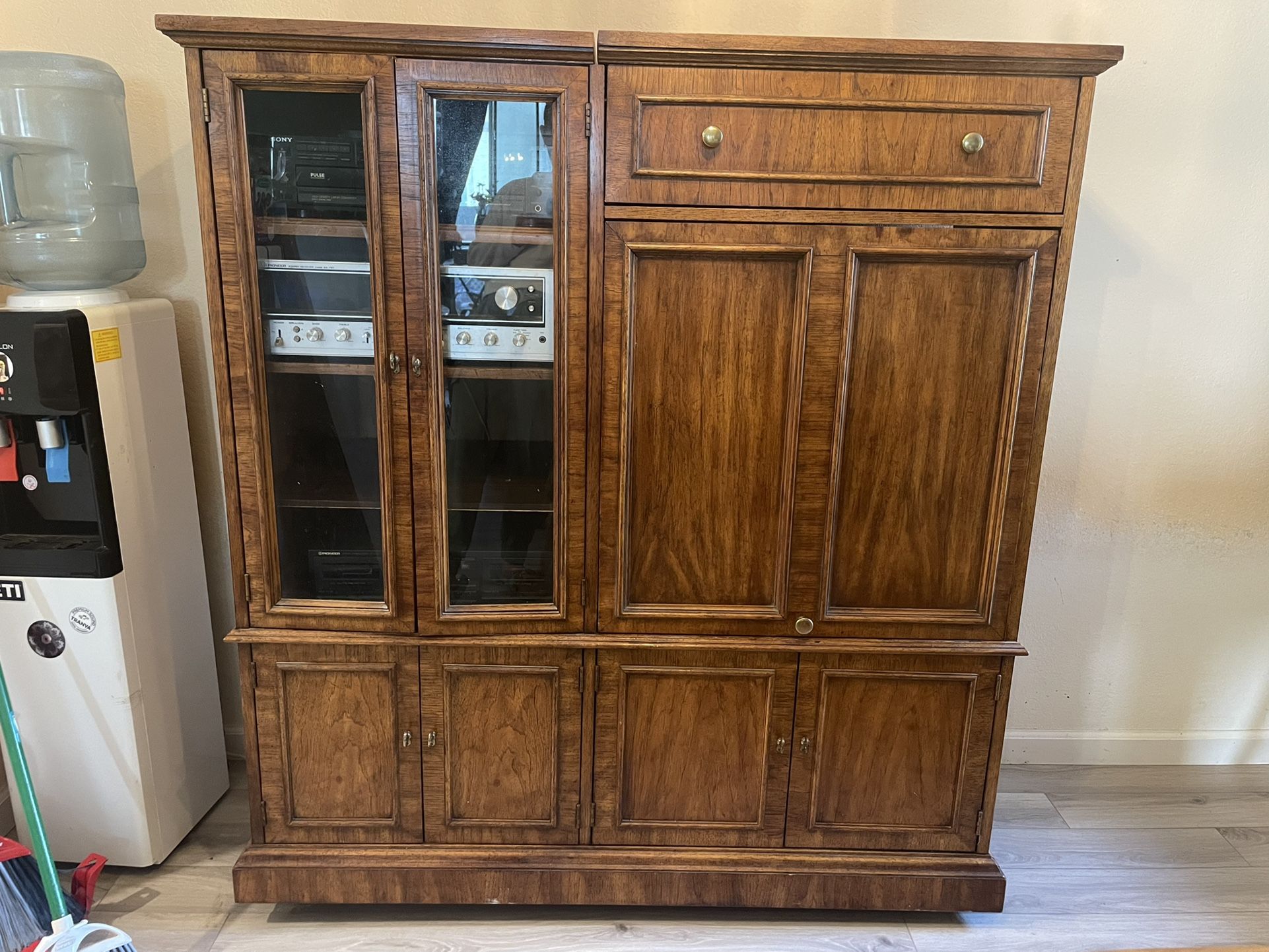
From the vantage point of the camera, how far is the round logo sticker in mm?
1765

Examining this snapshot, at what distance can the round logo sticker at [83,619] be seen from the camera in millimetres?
1765

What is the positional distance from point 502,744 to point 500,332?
0.89 m

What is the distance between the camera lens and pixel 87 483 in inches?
68.2

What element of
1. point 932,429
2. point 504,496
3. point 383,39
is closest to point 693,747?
point 504,496

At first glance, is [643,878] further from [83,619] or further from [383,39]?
[383,39]

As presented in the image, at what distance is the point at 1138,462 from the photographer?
7.44 feet

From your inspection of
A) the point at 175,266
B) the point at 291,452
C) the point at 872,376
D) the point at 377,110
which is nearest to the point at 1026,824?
the point at 872,376

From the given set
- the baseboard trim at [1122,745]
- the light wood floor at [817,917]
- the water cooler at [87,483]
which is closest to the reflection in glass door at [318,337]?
the water cooler at [87,483]

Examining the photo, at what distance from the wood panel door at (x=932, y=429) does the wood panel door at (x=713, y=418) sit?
61 millimetres

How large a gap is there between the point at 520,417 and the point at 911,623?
93 cm

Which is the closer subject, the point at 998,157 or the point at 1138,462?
the point at 998,157

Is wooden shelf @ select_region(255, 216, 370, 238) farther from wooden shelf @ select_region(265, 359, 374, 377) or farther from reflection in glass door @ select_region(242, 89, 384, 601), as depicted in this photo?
wooden shelf @ select_region(265, 359, 374, 377)

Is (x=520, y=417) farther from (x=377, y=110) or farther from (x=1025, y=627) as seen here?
(x=1025, y=627)

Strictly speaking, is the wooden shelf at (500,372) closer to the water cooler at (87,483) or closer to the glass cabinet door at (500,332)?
the glass cabinet door at (500,332)
